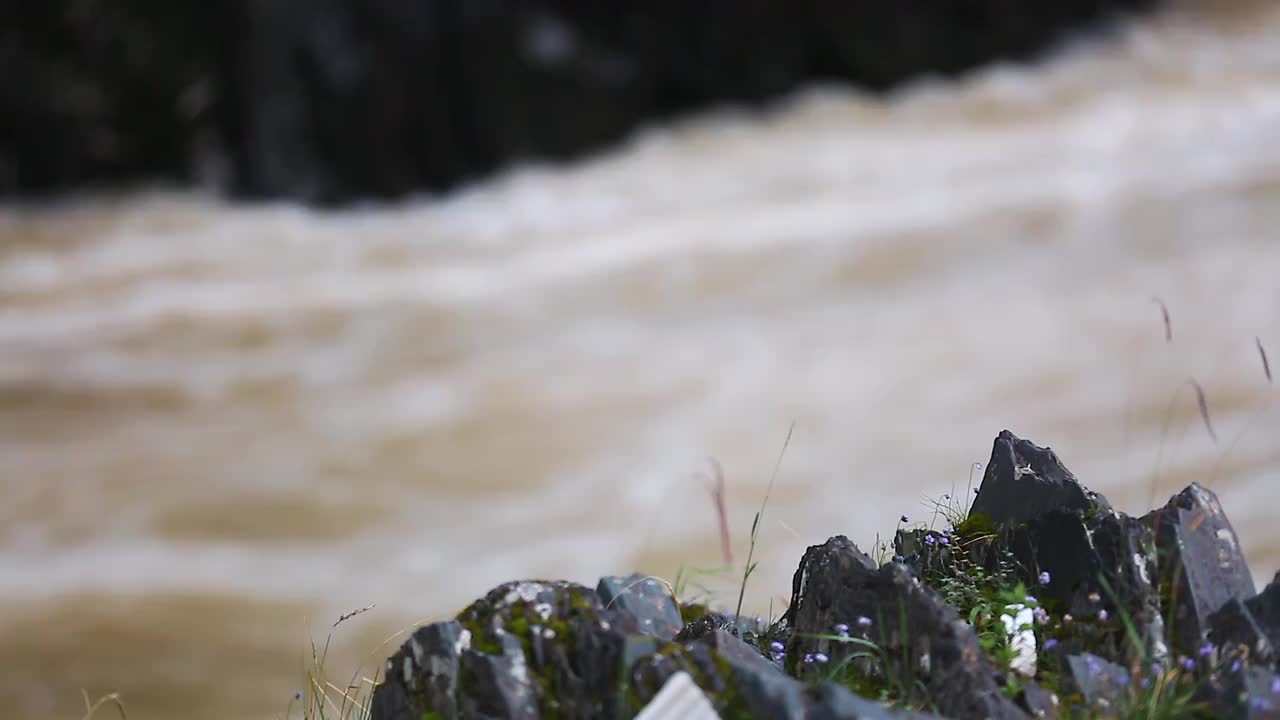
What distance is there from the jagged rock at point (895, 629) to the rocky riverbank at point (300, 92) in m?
12.8

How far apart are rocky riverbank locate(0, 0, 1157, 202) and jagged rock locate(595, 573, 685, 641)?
12.6 meters

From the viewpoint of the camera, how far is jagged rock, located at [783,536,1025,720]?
2445mm

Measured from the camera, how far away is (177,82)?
1490 centimetres

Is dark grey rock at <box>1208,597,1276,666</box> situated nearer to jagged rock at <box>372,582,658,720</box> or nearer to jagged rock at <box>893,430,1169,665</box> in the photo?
jagged rock at <box>893,430,1169,665</box>

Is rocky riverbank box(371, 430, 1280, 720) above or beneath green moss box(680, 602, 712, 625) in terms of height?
above

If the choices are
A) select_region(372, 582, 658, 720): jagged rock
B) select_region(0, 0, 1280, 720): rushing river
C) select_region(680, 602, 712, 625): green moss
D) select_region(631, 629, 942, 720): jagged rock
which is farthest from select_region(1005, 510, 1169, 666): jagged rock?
select_region(0, 0, 1280, 720): rushing river

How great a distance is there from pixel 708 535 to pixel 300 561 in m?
2.86

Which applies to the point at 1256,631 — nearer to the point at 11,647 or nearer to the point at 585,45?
the point at 11,647

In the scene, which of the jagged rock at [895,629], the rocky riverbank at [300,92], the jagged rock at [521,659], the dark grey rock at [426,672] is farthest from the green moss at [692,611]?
the rocky riverbank at [300,92]

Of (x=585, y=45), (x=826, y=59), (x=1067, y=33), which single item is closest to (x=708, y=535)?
(x=585, y=45)

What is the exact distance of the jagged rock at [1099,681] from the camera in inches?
94.7

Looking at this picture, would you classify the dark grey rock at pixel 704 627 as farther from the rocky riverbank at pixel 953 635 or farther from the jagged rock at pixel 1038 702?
the jagged rock at pixel 1038 702

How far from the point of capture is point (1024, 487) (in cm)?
287

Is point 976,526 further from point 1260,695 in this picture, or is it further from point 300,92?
point 300,92
